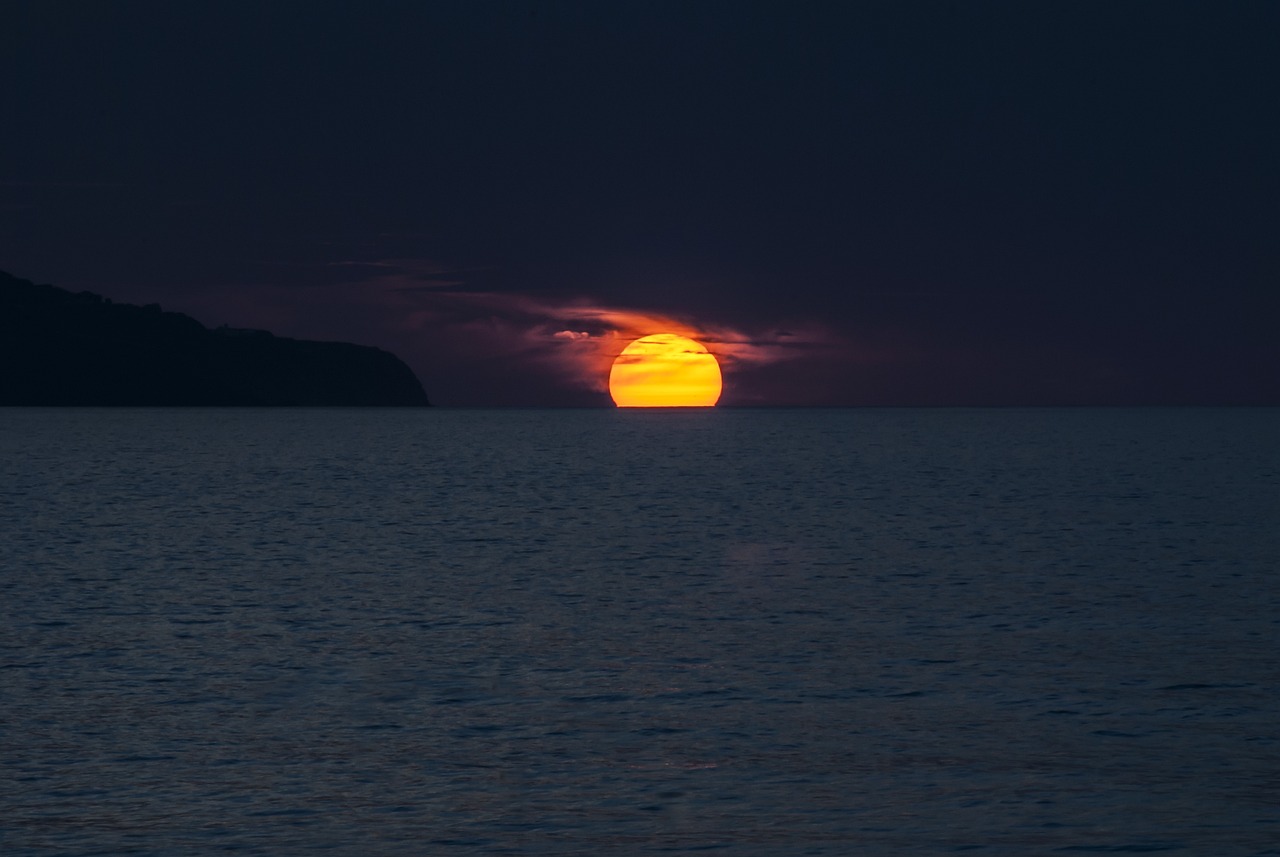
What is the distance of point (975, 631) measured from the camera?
99.0 feet

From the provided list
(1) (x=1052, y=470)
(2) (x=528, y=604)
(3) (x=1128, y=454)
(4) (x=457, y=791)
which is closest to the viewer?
(4) (x=457, y=791)

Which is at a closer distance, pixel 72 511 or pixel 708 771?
pixel 708 771

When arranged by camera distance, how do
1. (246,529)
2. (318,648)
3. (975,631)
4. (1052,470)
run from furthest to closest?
1. (1052,470)
2. (246,529)
3. (975,631)
4. (318,648)

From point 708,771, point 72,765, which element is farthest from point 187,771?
point 708,771

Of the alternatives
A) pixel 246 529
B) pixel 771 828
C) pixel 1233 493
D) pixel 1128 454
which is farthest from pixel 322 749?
pixel 1128 454

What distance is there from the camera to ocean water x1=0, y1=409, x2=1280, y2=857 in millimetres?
16266

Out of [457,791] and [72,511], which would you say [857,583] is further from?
[72,511]

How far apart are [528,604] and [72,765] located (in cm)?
1656

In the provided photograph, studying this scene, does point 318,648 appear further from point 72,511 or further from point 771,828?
point 72,511

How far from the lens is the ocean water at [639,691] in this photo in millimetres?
16266

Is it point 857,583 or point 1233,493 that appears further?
point 1233,493

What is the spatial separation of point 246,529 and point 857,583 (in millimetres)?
29907

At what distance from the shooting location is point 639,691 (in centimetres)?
2353

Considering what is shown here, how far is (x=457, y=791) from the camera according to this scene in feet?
57.5
